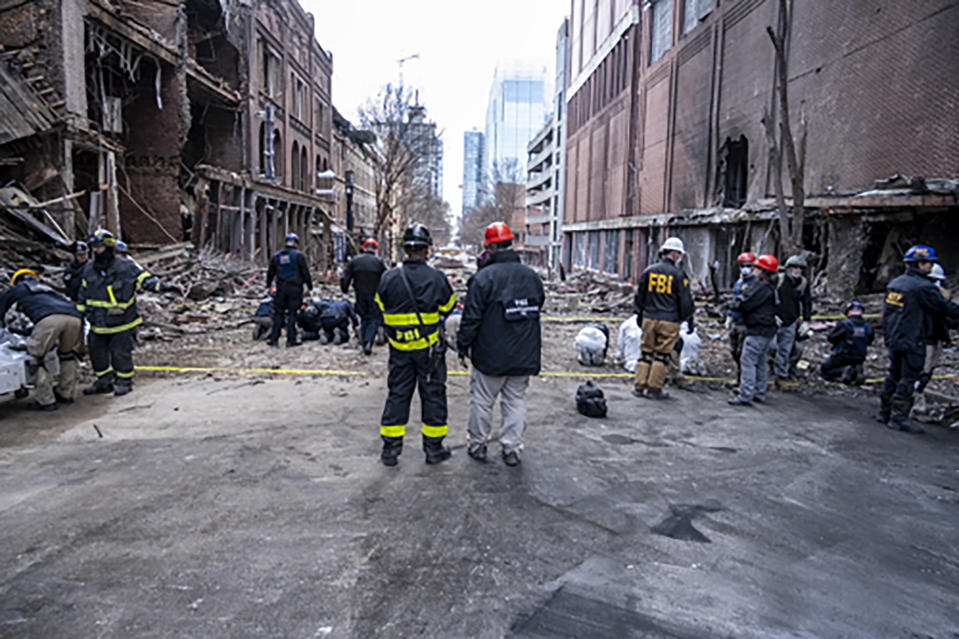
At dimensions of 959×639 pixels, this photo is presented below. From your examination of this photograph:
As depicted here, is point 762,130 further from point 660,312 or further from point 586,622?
point 586,622

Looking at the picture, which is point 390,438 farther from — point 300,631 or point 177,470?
point 300,631

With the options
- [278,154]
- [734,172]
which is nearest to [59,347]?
[734,172]

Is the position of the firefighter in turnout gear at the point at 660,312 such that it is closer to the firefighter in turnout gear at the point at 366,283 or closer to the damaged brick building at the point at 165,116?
the firefighter in turnout gear at the point at 366,283

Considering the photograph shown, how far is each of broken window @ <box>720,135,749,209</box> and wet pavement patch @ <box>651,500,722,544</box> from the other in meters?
18.0

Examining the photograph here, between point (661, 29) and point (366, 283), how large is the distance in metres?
23.9

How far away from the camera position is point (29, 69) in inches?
524

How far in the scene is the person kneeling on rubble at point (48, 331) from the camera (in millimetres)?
6254

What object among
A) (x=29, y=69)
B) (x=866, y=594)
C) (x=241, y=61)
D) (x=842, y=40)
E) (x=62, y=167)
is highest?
(x=241, y=61)

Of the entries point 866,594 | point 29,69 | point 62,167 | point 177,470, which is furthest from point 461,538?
point 29,69

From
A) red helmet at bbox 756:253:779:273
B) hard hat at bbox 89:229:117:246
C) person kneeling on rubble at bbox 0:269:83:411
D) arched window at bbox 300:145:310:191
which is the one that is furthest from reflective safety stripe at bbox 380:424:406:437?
arched window at bbox 300:145:310:191

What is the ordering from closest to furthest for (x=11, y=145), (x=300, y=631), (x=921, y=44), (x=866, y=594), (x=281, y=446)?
(x=300, y=631), (x=866, y=594), (x=281, y=446), (x=921, y=44), (x=11, y=145)

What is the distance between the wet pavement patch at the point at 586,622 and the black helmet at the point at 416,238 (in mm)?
3039

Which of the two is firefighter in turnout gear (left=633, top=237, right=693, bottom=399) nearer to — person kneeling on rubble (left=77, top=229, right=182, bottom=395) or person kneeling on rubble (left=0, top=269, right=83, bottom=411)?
person kneeling on rubble (left=77, top=229, right=182, bottom=395)

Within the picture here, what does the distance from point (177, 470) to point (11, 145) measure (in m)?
12.4
